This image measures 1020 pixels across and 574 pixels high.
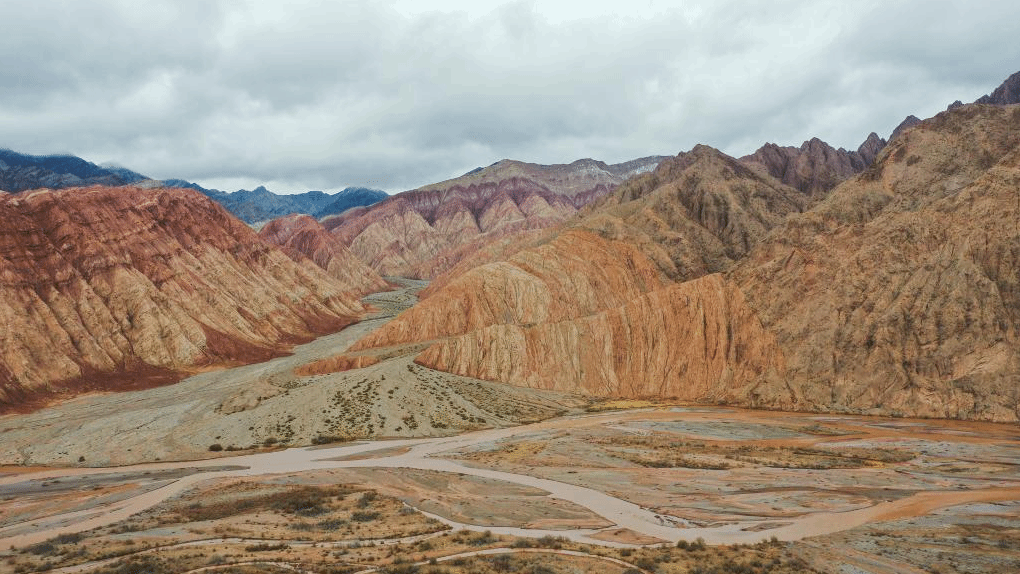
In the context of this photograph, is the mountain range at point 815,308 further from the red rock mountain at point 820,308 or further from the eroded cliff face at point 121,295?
the eroded cliff face at point 121,295

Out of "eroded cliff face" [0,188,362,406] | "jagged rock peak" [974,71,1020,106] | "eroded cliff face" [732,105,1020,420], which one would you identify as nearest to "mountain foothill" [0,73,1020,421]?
"eroded cliff face" [732,105,1020,420]

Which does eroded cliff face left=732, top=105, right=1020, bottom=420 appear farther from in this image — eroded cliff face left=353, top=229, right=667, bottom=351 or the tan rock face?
eroded cliff face left=353, top=229, right=667, bottom=351

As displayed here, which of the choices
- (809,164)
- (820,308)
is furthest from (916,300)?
(809,164)

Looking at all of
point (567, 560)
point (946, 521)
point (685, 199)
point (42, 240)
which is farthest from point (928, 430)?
point (42, 240)

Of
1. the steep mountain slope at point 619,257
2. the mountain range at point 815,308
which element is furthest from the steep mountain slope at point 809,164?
the mountain range at point 815,308

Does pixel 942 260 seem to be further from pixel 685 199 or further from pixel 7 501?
pixel 7 501

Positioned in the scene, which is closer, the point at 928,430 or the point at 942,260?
the point at 928,430

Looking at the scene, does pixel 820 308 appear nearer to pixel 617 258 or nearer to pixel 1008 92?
pixel 617 258

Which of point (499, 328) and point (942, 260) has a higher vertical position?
point (942, 260)
